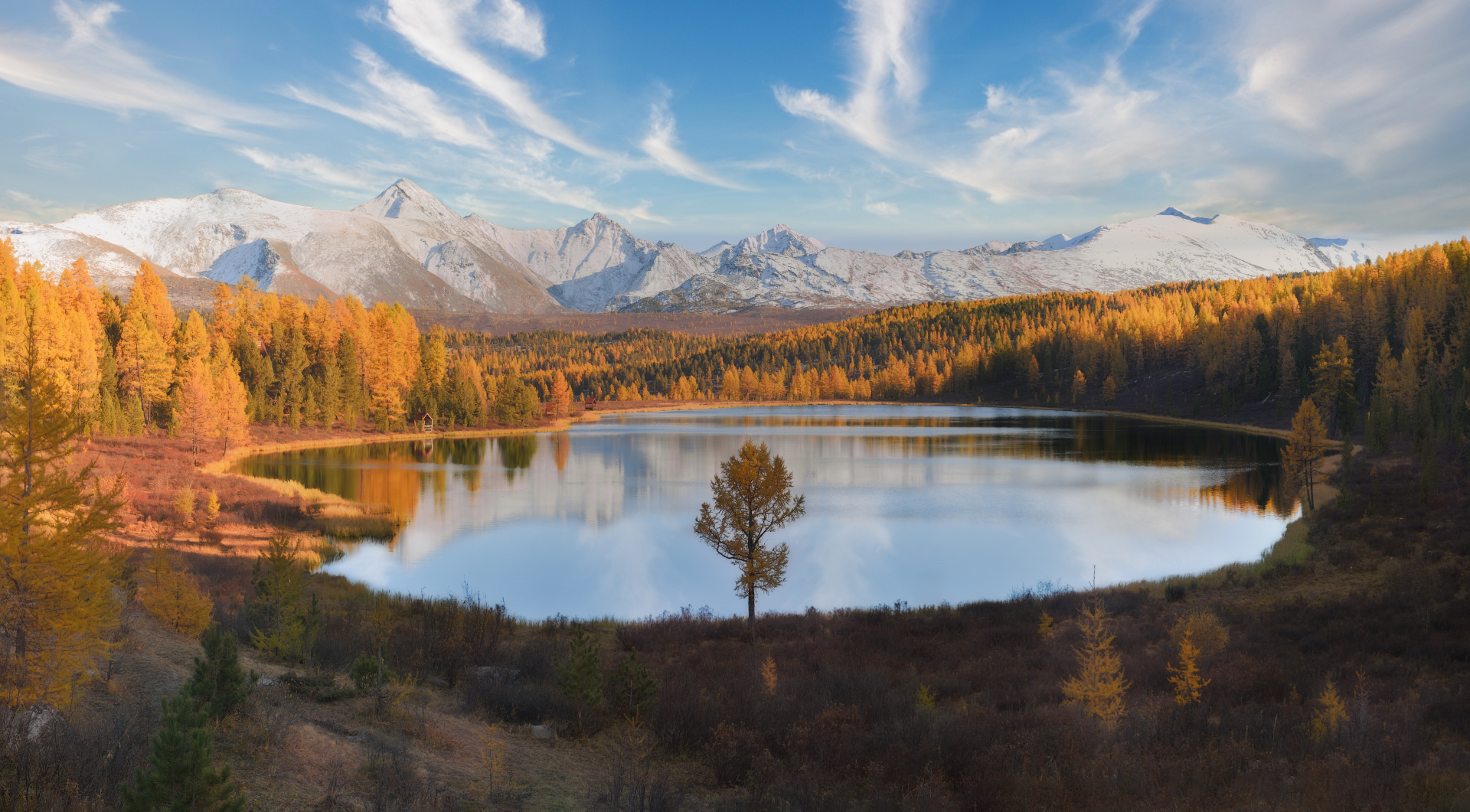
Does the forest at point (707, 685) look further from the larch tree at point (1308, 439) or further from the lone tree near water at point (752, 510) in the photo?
the larch tree at point (1308, 439)

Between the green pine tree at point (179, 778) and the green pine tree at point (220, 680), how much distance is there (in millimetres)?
3884

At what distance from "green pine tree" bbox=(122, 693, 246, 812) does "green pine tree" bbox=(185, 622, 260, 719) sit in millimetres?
3884

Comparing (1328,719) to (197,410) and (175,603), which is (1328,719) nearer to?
(175,603)

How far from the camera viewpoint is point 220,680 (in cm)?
1066

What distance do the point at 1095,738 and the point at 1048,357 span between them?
18674 centimetres

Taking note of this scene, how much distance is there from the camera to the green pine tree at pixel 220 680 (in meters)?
10.3

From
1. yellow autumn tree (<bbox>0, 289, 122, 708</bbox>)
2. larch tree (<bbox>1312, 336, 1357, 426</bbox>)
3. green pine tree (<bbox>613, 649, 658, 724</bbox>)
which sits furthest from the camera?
larch tree (<bbox>1312, 336, 1357, 426</bbox>)

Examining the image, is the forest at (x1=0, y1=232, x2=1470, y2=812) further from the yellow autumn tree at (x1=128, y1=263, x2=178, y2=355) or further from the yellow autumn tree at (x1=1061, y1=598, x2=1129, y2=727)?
the yellow autumn tree at (x1=128, y1=263, x2=178, y2=355)

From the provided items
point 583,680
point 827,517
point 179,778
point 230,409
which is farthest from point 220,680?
point 230,409

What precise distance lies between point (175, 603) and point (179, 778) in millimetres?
13113

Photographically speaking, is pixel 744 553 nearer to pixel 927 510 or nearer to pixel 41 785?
pixel 41 785

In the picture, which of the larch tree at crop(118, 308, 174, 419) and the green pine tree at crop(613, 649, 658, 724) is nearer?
the green pine tree at crop(613, 649, 658, 724)

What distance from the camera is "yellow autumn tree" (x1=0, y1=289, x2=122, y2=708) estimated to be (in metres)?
10.3

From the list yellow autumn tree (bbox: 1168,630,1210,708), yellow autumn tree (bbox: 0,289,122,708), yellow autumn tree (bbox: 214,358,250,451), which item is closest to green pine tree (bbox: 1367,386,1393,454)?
yellow autumn tree (bbox: 1168,630,1210,708)
